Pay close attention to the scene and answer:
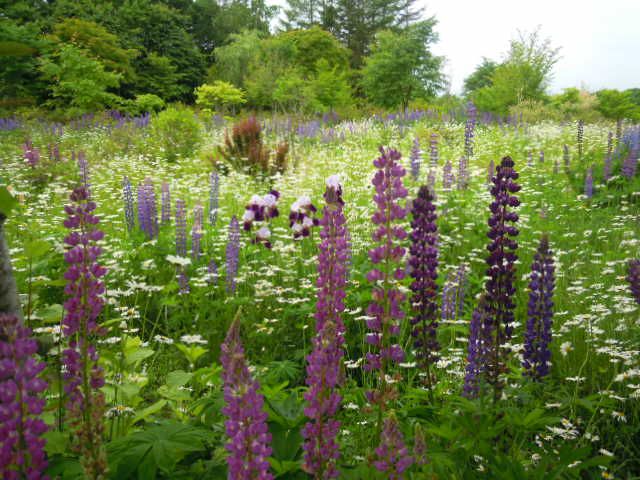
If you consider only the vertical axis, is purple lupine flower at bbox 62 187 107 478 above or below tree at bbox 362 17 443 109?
below

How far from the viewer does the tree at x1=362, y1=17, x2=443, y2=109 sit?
26.3m

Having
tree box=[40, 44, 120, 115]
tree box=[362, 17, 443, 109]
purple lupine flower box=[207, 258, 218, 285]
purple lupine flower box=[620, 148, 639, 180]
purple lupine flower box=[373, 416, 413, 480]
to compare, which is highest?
tree box=[362, 17, 443, 109]

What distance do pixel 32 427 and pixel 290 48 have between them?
35.3 metres

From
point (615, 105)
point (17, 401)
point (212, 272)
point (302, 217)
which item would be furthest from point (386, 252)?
point (615, 105)

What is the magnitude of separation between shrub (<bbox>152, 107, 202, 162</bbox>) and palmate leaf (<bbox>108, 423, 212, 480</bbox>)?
12.0 m

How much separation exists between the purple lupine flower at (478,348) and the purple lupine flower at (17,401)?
1745mm

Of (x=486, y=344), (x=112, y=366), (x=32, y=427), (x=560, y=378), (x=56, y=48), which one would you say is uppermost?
(x=56, y=48)

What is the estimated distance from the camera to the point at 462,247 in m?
5.61

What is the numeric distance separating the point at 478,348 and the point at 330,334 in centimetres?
127

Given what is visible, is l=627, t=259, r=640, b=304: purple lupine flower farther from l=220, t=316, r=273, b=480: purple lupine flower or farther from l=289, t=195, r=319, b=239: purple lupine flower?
l=289, t=195, r=319, b=239: purple lupine flower

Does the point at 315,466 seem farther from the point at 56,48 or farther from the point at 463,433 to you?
the point at 56,48

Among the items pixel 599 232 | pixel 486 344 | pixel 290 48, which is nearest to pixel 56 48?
pixel 290 48

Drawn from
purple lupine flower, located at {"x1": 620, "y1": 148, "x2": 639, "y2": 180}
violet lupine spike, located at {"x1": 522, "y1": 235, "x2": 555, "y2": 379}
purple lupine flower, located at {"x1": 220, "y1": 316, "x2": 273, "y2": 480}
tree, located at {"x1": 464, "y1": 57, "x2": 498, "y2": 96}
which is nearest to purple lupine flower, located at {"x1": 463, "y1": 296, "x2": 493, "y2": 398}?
violet lupine spike, located at {"x1": 522, "y1": 235, "x2": 555, "y2": 379}

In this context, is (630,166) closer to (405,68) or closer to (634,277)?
(634,277)
